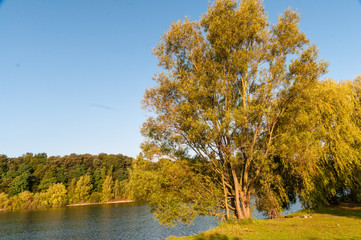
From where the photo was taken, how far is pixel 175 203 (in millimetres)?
15695

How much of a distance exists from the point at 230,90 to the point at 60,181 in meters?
101

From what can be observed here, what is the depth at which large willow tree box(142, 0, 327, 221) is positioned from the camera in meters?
15.7

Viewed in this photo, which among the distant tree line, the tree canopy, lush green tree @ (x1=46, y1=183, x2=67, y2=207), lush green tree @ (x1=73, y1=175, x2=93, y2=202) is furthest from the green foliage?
lush green tree @ (x1=73, y1=175, x2=93, y2=202)

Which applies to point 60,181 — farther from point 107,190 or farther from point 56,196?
point 107,190

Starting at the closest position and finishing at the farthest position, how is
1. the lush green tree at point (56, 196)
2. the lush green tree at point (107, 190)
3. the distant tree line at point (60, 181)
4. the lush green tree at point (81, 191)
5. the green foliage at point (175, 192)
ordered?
the green foliage at point (175, 192) → the distant tree line at point (60, 181) → the lush green tree at point (56, 196) → the lush green tree at point (81, 191) → the lush green tree at point (107, 190)

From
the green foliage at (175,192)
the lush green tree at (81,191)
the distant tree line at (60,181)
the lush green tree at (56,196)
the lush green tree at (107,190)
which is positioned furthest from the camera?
the lush green tree at (107,190)

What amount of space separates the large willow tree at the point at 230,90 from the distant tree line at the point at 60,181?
7667 cm

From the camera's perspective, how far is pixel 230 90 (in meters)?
16.4

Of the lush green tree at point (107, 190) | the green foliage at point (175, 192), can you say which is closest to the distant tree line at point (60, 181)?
the lush green tree at point (107, 190)

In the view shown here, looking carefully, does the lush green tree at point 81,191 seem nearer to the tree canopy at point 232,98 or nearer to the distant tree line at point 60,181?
the distant tree line at point 60,181

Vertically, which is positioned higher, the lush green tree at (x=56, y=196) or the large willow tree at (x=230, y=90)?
the large willow tree at (x=230, y=90)

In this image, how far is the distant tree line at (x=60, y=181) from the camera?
78.7 meters

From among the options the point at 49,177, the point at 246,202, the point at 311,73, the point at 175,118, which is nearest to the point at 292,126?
the point at 311,73

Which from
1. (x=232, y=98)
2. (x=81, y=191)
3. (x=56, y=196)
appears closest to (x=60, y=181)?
(x=81, y=191)
